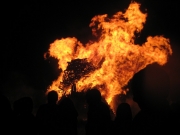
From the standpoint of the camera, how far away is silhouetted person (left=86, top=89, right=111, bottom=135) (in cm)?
569

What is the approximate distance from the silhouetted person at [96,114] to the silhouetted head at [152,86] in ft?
11.4

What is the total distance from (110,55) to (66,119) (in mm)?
10944

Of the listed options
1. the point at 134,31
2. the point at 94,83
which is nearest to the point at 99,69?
the point at 94,83

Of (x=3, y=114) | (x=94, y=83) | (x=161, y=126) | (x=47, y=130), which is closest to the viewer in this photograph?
(x=161, y=126)

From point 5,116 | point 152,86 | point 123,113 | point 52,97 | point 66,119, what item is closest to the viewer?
point 152,86

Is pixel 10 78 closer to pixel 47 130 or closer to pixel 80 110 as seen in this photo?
pixel 80 110

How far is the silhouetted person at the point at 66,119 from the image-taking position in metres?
6.02

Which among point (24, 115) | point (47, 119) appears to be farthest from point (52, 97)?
point (24, 115)

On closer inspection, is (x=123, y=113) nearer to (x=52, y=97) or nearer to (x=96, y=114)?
(x=96, y=114)

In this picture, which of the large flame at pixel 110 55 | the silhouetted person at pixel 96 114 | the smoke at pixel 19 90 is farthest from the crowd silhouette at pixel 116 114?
the smoke at pixel 19 90

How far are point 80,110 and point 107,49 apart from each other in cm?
542

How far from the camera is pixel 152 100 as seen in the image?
2.19 m

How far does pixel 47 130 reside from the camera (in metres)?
5.88

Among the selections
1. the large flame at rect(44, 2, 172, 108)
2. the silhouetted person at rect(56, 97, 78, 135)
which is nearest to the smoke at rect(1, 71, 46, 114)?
the large flame at rect(44, 2, 172, 108)
